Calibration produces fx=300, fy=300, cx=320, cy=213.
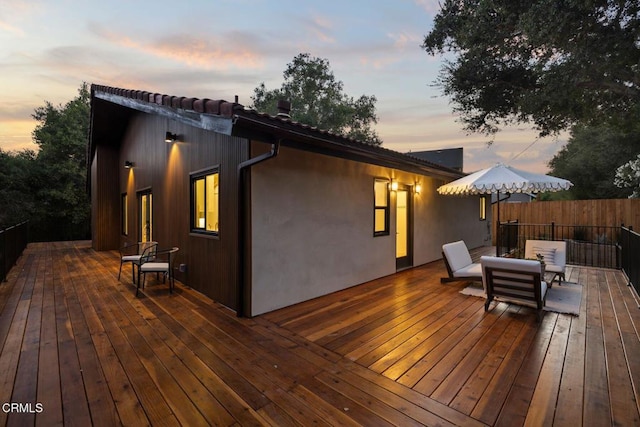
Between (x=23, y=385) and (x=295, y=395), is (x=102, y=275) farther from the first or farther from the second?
(x=295, y=395)

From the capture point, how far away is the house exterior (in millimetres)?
4039

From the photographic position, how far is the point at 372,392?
2.37m

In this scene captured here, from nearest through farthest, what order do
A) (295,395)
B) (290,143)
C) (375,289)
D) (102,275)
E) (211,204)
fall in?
1. (295,395)
2. (290,143)
3. (211,204)
4. (375,289)
5. (102,275)

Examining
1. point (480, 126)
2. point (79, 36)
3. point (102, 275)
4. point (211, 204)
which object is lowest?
point (102, 275)

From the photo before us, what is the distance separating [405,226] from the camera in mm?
7484

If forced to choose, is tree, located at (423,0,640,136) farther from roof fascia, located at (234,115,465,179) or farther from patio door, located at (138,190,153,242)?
patio door, located at (138,190,153,242)

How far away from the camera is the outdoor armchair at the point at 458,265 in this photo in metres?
5.40

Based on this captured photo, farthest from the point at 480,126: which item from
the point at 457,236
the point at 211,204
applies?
the point at 211,204

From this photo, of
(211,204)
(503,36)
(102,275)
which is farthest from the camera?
(503,36)

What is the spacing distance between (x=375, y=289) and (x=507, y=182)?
9.65 ft

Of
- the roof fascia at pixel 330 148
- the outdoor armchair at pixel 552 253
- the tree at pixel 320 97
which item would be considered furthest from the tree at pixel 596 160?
the roof fascia at pixel 330 148

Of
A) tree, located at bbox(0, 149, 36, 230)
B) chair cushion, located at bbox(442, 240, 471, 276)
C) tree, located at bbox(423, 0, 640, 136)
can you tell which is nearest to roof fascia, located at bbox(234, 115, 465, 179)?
chair cushion, located at bbox(442, 240, 471, 276)

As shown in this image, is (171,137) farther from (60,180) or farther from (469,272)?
(60,180)

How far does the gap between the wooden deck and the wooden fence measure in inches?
346
